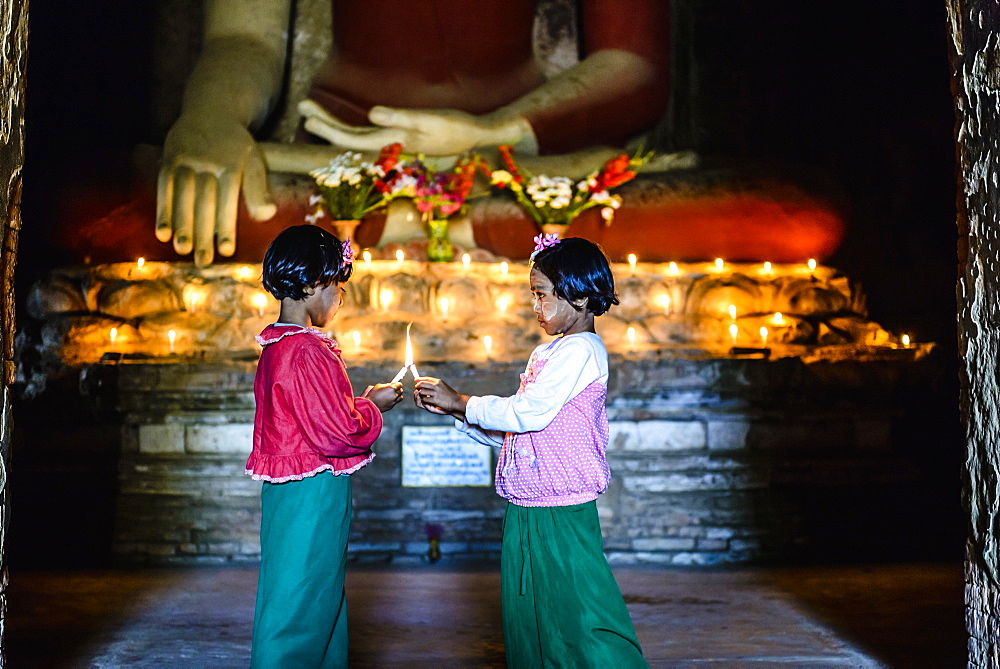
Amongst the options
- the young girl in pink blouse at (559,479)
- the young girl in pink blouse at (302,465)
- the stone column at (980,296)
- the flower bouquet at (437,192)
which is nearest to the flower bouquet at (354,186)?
the flower bouquet at (437,192)

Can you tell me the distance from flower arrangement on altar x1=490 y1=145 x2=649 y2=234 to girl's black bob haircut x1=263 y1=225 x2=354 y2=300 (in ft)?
8.81

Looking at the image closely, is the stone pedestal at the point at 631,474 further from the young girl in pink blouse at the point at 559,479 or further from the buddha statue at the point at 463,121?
the young girl in pink blouse at the point at 559,479

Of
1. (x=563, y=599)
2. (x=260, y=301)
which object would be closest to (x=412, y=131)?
(x=260, y=301)

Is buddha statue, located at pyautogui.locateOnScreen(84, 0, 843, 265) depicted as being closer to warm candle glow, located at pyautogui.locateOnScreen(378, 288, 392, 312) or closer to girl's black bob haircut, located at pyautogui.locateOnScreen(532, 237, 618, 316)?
warm candle glow, located at pyautogui.locateOnScreen(378, 288, 392, 312)

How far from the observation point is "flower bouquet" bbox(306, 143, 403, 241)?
4.80 m

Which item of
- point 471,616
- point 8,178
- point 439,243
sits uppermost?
point 439,243

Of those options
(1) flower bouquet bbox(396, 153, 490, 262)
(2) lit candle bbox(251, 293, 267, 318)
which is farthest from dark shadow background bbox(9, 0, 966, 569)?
(1) flower bouquet bbox(396, 153, 490, 262)

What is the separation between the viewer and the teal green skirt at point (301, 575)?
2.15m

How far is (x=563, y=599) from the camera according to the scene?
213 centimetres

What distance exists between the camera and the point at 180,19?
6578mm

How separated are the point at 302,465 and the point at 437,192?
284cm

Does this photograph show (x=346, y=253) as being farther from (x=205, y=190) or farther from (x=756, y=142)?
(x=756, y=142)

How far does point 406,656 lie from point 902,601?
1690 millimetres

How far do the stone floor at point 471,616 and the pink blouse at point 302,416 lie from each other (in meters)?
0.72
